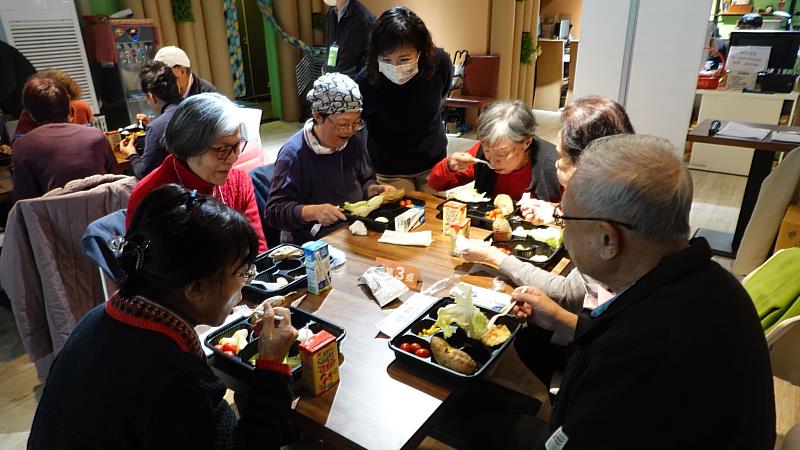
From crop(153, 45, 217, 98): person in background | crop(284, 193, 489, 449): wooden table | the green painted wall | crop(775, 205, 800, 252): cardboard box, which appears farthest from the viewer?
the green painted wall

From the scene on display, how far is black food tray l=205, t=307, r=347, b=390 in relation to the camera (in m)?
1.29

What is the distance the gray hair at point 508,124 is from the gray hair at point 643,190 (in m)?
1.27

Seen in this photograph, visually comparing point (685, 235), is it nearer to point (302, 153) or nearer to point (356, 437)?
point (356, 437)

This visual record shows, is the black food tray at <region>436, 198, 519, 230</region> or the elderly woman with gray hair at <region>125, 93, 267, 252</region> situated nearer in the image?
the elderly woman with gray hair at <region>125, 93, 267, 252</region>

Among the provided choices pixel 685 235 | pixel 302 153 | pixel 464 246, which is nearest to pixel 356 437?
pixel 685 235

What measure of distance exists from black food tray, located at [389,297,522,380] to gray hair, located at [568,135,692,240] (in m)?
0.48

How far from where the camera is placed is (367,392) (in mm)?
1235

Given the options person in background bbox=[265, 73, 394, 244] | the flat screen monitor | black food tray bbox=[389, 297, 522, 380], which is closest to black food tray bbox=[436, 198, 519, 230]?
person in background bbox=[265, 73, 394, 244]

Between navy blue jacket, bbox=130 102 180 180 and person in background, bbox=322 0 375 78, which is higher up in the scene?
person in background, bbox=322 0 375 78

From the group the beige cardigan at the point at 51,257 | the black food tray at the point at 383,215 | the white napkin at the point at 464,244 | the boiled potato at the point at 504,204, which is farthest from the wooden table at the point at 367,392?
the beige cardigan at the point at 51,257

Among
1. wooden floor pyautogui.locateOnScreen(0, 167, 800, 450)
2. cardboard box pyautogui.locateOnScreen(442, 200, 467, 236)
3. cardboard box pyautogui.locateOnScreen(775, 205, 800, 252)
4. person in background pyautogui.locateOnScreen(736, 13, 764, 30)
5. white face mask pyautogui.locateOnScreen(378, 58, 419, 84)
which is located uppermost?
person in background pyautogui.locateOnScreen(736, 13, 764, 30)

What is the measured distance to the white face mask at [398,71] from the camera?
2721 millimetres

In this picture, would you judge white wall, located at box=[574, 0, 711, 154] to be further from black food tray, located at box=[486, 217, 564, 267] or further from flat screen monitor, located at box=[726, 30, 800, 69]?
black food tray, located at box=[486, 217, 564, 267]

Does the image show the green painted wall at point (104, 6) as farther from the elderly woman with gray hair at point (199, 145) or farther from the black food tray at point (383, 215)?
the black food tray at point (383, 215)
